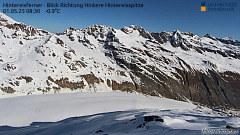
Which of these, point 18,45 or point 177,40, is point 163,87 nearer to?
point 177,40

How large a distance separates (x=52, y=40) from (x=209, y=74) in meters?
81.4

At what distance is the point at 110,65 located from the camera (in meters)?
78.9

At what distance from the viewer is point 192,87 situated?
76.7m

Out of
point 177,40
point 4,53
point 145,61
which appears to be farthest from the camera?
point 177,40

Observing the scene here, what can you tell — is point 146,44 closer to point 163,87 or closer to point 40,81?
point 163,87

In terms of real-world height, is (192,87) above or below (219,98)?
above

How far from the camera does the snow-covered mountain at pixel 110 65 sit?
5306 centimetres

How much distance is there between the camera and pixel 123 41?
9625 cm

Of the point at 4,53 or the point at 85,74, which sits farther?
the point at 85,74

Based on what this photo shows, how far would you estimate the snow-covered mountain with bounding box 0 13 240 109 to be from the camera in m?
53.1

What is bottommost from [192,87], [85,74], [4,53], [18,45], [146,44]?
[192,87]

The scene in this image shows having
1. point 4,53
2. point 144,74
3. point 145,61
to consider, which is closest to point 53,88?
point 4,53

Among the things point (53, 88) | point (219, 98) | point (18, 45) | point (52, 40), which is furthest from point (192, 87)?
point (18, 45)

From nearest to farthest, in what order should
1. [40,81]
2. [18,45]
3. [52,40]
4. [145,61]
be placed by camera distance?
[40,81]
[18,45]
[52,40]
[145,61]
